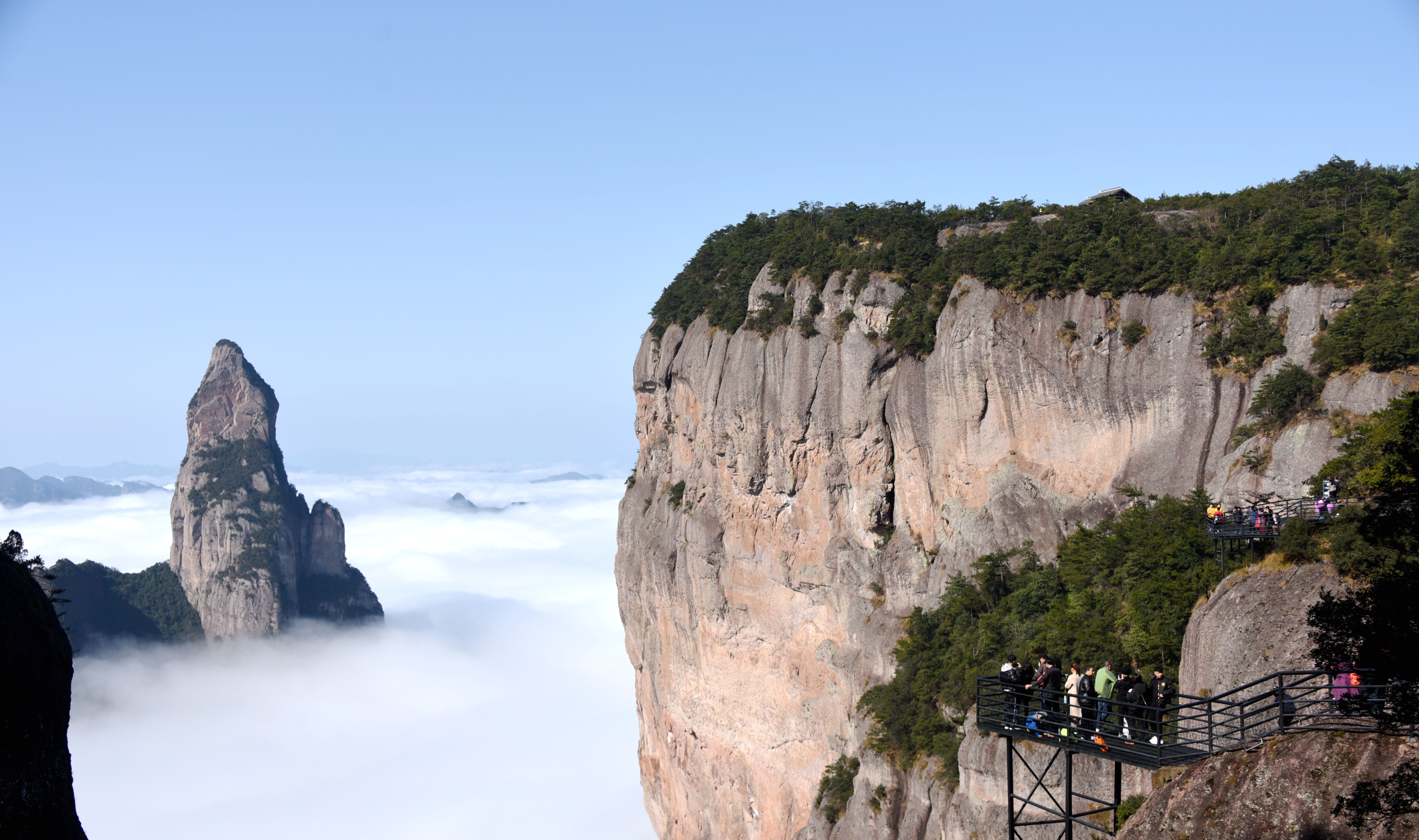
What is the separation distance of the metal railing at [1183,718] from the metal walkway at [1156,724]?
0.03 metres

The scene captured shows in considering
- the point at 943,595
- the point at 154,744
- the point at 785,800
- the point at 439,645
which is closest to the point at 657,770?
the point at 785,800

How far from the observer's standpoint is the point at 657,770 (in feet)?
202

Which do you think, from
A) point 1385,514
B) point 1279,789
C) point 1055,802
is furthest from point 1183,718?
point 1055,802

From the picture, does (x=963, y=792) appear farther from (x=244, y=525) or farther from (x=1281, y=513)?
(x=244, y=525)

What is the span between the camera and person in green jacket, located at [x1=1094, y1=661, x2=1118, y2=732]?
19.3m

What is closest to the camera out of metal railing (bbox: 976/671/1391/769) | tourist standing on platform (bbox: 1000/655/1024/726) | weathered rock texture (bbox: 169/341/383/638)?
metal railing (bbox: 976/671/1391/769)

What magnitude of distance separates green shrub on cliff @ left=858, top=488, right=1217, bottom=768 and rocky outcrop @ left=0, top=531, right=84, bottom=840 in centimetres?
2590

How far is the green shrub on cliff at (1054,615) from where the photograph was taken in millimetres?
28469

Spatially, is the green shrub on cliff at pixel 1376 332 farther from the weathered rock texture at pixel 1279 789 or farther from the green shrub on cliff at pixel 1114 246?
the weathered rock texture at pixel 1279 789

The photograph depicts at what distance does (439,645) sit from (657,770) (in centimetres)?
14774

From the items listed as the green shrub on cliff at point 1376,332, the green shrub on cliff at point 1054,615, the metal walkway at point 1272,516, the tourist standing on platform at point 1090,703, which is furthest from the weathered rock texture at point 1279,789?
the green shrub on cliff at point 1376,332

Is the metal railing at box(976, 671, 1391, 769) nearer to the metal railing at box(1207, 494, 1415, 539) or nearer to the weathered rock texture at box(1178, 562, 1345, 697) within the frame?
the weathered rock texture at box(1178, 562, 1345, 697)

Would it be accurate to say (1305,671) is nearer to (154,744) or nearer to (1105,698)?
(1105,698)

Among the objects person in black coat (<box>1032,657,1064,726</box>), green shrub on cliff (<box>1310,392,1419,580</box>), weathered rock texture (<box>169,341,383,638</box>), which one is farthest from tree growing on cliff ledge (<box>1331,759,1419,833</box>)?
weathered rock texture (<box>169,341,383,638</box>)
